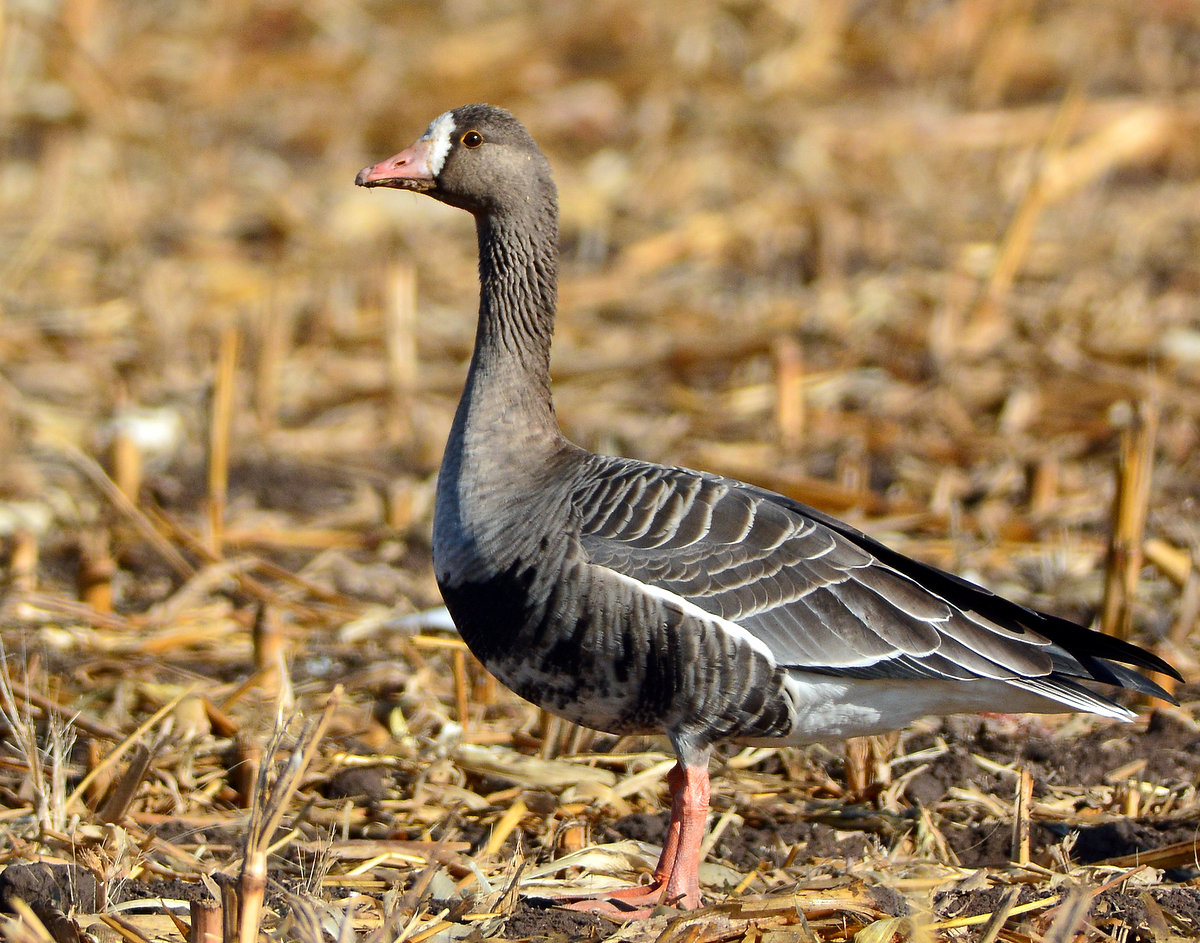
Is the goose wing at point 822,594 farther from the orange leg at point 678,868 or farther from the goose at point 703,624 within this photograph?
the orange leg at point 678,868

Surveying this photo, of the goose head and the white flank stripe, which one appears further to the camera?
the goose head

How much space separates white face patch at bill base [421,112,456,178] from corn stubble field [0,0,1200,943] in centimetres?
185

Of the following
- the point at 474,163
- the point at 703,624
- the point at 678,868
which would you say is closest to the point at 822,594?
the point at 703,624

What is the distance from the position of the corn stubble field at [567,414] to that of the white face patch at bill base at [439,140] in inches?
73.0

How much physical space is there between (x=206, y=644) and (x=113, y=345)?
155 inches

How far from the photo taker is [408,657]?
6.11 m

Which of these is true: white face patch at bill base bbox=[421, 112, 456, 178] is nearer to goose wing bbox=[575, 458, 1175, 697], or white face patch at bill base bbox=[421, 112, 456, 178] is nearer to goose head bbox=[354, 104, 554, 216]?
goose head bbox=[354, 104, 554, 216]

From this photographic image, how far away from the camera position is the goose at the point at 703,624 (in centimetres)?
444

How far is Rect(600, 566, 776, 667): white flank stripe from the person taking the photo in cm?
446

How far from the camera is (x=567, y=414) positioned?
8.91m

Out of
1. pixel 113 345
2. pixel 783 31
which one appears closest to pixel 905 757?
pixel 113 345

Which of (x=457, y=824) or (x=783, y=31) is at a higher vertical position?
(x=783, y=31)

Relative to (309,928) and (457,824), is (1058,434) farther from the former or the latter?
(309,928)

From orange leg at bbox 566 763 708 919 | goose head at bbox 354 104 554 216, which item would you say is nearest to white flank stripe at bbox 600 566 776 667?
orange leg at bbox 566 763 708 919
